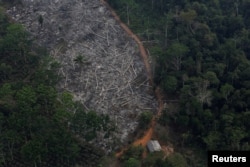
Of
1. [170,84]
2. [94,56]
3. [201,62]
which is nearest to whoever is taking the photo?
[170,84]

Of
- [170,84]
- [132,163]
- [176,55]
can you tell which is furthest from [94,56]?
[132,163]

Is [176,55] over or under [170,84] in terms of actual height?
over

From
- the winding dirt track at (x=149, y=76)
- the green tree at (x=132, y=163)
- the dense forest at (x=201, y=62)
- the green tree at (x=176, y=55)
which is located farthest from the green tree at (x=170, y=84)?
the green tree at (x=132, y=163)

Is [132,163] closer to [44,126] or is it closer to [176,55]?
[44,126]

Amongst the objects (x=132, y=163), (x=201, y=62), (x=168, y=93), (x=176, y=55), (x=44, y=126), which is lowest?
(x=132, y=163)

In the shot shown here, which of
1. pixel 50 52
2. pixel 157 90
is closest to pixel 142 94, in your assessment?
pixel 157 90

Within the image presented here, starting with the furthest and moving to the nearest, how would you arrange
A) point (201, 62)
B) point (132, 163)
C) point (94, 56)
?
point (94, 56) < point (201, 62) < point (132, 163)

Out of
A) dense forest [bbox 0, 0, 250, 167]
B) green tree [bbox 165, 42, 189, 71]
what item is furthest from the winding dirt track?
green tree [bbox 165, 42, 189, 71]
